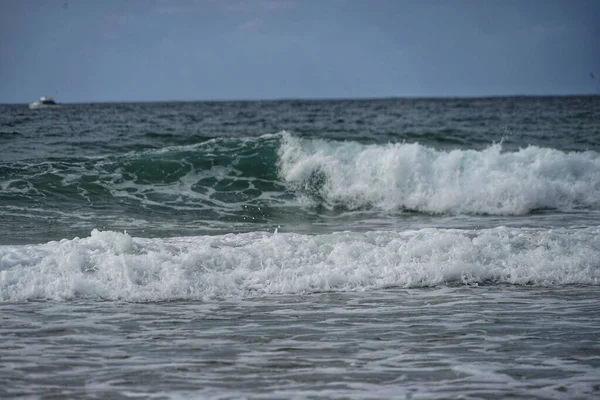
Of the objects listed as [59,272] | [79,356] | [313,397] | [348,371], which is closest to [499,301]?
[348,371]

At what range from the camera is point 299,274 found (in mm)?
8305

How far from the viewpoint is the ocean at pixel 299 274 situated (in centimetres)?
506

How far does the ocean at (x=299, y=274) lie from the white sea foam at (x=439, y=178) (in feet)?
0.15

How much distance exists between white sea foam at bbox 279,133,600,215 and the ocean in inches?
1.8

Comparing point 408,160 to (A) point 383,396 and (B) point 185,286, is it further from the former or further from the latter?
(A) point 383,396

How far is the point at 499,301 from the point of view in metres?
7.38

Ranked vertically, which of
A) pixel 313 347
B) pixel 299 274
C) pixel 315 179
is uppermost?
pixel 315 179

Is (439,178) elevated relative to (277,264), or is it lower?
elevated

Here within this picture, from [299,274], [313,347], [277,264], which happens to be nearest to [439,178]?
[277,264]

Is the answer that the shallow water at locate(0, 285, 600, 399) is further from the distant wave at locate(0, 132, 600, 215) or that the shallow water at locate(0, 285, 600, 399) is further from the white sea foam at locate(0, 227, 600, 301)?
the distant wave at locate(0, 132, 600, 215)

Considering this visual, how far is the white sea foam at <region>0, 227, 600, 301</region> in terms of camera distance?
7.70 m

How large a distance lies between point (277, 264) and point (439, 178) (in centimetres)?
756

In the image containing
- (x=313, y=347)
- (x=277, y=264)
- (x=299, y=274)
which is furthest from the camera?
(x=277, y=264)

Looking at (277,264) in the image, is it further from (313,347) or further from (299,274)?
(313,347)
